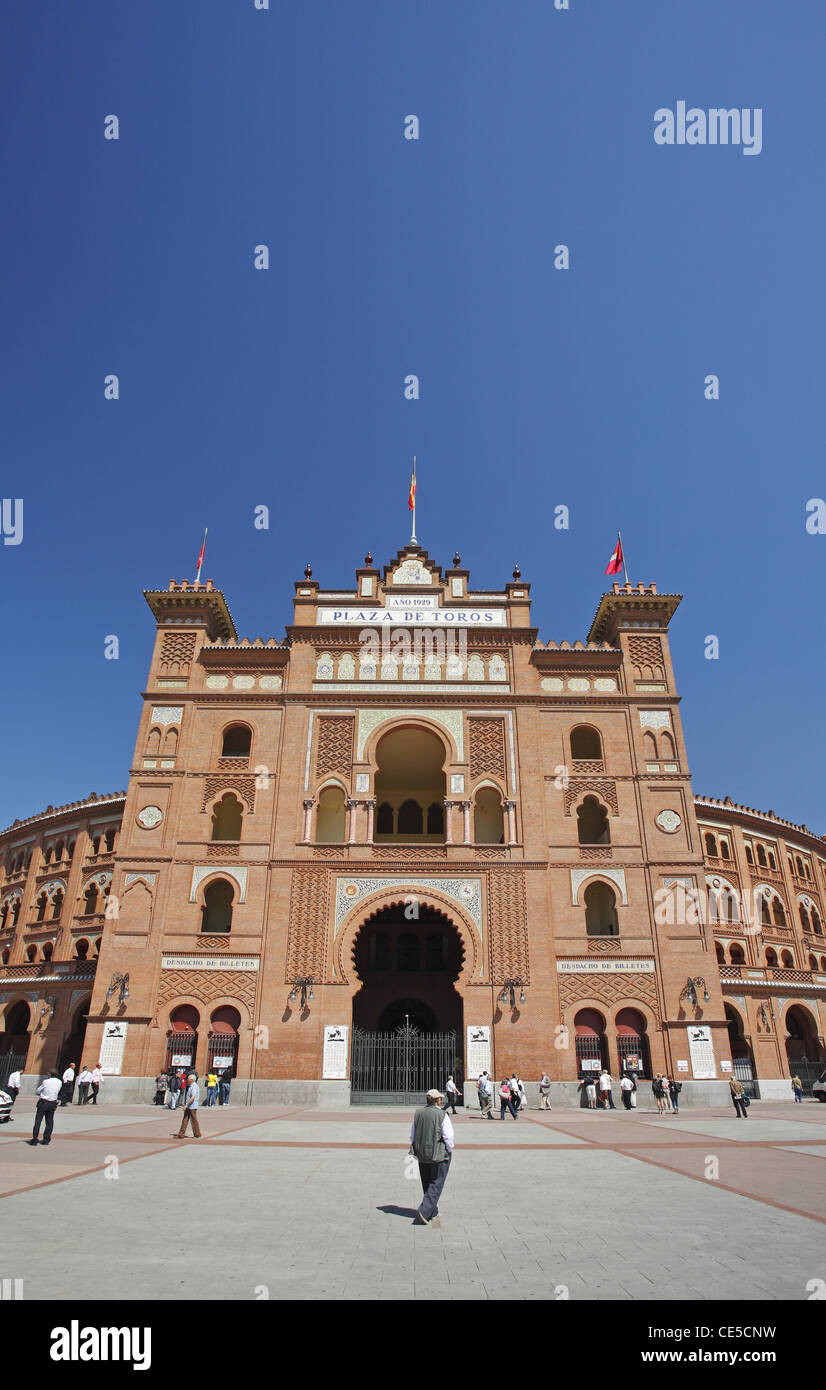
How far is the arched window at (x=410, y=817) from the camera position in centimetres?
3541

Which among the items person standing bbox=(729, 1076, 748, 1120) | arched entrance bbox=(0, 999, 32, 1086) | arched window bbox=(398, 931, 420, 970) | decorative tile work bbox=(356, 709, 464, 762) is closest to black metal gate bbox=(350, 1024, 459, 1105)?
arched window bbox=(398, 931, 420, 970)

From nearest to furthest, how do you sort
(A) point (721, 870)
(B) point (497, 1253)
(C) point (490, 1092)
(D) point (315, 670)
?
(B) point (497, 1253) < (C) point (490, 1092) < (D) point (315, 670) < (A) point (721, 870)

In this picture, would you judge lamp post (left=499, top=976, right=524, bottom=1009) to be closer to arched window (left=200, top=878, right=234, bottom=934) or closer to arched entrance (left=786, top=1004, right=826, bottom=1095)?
arched window (left=200, top=878, right=234, bottom=934)

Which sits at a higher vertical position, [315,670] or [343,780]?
[315,670]

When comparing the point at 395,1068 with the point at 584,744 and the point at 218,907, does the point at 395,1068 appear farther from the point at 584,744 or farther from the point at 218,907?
the point at 584,744

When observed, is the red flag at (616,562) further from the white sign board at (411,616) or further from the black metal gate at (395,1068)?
the black metal gate at (395,1068)

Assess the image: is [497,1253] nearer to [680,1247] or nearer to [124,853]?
[680,1247]

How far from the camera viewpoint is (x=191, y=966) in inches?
1105

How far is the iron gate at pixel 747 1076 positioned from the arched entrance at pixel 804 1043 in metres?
3.55

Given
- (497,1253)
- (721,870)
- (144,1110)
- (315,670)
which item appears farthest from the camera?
(721,870)

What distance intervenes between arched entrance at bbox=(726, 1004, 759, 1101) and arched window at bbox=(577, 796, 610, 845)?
30.2 ft
